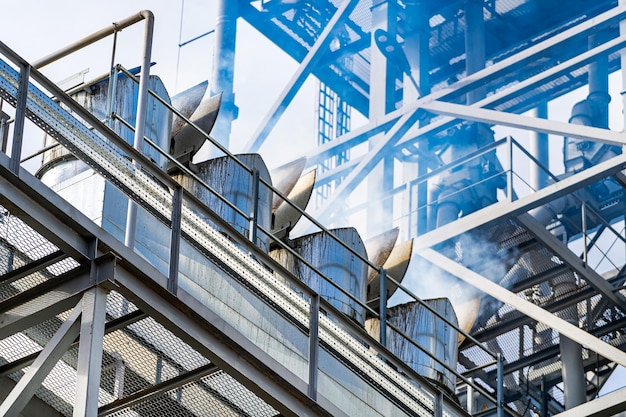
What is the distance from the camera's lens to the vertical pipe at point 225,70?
97.3ft

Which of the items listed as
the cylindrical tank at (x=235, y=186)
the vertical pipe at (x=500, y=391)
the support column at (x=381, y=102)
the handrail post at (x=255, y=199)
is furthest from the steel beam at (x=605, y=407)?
the support column at (x=381, y=102)

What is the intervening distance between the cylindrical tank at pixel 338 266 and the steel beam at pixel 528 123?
613 cm

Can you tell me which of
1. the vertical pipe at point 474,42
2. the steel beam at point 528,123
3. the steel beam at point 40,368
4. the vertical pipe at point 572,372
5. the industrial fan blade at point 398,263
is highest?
the vertical pipe at point 474,42

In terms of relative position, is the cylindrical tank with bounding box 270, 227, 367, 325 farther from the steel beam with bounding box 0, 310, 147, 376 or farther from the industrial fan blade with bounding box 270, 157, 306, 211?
the steel beam with bounding box 0, 310, 147, 376

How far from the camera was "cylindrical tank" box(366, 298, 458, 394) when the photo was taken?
64.8 feet

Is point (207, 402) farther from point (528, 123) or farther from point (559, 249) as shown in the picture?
point (528, 123)

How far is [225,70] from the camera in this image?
30.0 metres

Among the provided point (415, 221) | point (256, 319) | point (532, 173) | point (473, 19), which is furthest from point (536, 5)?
point (256, 319)

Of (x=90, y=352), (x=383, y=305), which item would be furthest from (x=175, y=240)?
(x=383, y=305)

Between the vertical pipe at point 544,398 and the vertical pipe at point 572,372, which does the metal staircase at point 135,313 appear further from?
the vertical pipe at point 544,398

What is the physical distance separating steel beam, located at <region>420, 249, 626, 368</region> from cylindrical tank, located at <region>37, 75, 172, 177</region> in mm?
8153

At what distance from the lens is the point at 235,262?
1307 centimetres

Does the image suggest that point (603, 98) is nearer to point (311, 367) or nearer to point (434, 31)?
point (434, 31)

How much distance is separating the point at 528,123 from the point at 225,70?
668 centimetres
